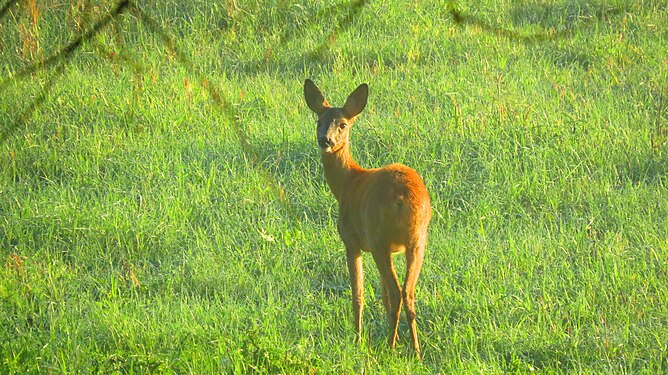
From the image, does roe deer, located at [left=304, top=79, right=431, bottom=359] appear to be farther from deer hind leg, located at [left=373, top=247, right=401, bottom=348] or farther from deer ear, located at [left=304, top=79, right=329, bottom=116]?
deer ear, located at [left=304, top=79, right=329, bottom=116]

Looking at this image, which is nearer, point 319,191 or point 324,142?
point 324,142

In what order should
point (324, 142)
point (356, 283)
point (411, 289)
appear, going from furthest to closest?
point (356, 283) → point (324, 142) → point (411, 289)

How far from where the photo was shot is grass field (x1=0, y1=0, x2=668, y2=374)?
203 inches

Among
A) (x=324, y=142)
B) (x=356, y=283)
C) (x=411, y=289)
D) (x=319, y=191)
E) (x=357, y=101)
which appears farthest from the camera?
(x=319, y=191)

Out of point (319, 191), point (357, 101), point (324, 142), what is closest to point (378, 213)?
point (324, 142)

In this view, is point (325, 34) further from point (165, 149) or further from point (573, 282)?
point (573, 282)

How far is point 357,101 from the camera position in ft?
18.9

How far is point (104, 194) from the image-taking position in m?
7.31

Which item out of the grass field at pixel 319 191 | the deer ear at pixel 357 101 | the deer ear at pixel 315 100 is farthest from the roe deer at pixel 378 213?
A: the grass field at pixel 319 191

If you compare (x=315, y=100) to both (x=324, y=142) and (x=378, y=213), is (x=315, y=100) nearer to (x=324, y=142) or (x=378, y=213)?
(x=324, y=142)

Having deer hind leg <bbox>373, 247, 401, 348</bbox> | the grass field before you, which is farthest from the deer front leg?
deer hind leg <bbox>373, 247, 401, 348</bbox>

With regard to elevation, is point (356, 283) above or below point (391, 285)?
below

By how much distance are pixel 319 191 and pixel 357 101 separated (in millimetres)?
1525

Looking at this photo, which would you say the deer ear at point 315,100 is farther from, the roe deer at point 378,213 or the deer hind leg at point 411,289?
the deer hind leg at point 411,289
